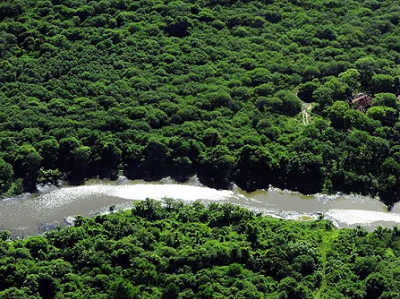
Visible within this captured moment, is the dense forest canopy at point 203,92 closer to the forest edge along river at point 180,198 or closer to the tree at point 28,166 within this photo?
the tree at point 28,166

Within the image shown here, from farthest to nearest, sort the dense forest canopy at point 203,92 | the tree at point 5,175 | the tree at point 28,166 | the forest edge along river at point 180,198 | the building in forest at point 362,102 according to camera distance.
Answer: the building in forest at point 362,102, the dense forest canopy at point 203,92, the tree at point 28,166, the tree at point 5,175, the forest edge along river at point 180,198

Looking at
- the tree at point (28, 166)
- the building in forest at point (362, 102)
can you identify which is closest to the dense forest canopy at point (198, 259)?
the tree at point (28, 166)

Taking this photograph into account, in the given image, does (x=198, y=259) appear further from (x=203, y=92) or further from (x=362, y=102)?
(x=362, y=102)

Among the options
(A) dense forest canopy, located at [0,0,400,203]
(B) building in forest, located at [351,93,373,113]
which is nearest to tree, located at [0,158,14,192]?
(A) dense forest canopy, located at [0,0,400,203]

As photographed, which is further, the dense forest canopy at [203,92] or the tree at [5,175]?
the dense forest canopy at [203,92]

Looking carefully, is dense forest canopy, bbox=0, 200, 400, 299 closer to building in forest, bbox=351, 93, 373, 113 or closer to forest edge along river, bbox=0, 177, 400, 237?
forest edge along river, bbox=0, 177, 400, 237
